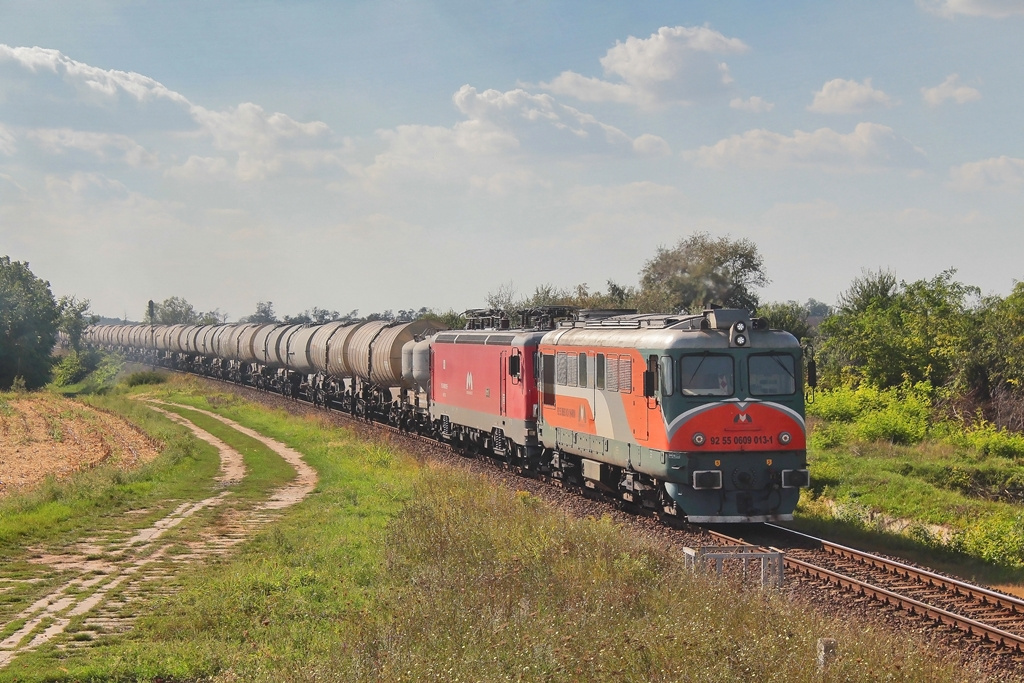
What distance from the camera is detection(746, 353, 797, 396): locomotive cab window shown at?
57.8ft

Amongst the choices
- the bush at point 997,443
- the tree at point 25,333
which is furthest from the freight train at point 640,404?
the tree at point 25,333

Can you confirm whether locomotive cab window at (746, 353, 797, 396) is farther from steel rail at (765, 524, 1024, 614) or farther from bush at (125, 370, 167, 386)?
bush at (125, 370, 167, 386)

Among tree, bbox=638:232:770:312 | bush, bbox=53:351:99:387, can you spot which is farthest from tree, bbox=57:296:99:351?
tree, bbox=638:232:770:312

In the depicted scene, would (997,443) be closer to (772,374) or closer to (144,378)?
(772,374)

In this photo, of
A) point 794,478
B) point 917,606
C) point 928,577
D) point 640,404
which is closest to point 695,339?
point 640,404

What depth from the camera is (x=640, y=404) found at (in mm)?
18281

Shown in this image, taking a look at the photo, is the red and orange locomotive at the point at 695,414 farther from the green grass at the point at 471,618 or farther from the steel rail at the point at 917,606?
the steel rail at the point at 917,606

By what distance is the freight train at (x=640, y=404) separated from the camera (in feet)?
56.9

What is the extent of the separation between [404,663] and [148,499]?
1695cm

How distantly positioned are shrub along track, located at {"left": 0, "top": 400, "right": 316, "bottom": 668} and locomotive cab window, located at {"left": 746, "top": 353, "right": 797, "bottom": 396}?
383 inches

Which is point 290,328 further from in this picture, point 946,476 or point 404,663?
point 404,663

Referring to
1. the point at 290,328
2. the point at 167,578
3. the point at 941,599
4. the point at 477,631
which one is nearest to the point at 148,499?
the point at 167,578

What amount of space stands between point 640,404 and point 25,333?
2665 inches

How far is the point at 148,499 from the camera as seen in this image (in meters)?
24.6
